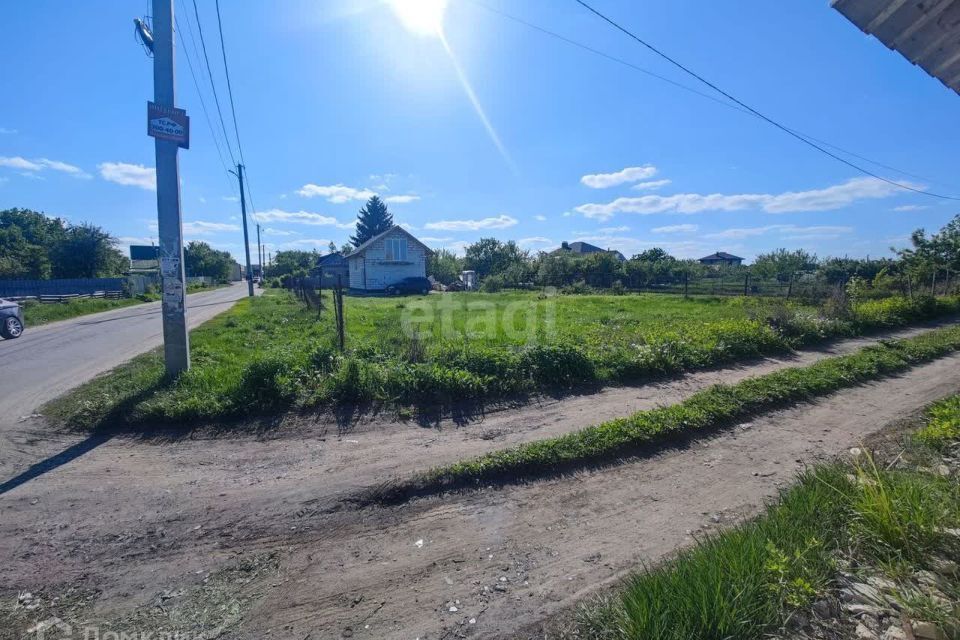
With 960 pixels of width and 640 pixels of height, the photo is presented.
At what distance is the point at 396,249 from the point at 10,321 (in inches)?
1017

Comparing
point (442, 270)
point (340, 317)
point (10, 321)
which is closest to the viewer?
point (340, 317)

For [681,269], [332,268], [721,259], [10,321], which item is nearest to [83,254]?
[332,268]

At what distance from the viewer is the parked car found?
1212cm

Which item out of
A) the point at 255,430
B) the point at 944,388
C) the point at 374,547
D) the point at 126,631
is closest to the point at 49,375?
the point at 255,430

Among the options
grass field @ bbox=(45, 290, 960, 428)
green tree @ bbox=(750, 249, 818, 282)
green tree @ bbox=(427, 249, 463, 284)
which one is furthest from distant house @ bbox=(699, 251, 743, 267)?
grass field @ bbox=(45, 290, 960, 428)

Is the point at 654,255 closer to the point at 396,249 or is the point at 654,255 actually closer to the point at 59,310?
the point at 396,249

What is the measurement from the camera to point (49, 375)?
298 inches

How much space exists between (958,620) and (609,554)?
165cm

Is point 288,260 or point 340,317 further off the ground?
point 288,260

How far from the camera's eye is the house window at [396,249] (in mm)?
36281

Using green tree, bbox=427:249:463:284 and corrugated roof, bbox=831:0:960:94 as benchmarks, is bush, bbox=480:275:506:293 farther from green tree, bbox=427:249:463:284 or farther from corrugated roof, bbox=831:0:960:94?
corrugated roof, bbox=831:0:960:94

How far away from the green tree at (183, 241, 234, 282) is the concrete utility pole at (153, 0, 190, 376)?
6436 centimetres

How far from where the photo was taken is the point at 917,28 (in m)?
2.75

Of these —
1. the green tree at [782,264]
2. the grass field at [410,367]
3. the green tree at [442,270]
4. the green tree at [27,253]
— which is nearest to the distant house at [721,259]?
the green tree at [782,264]
